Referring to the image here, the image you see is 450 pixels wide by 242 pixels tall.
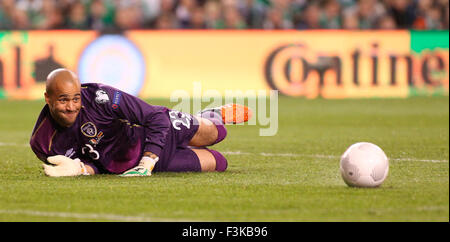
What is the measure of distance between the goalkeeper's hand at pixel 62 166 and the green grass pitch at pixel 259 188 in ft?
0.31

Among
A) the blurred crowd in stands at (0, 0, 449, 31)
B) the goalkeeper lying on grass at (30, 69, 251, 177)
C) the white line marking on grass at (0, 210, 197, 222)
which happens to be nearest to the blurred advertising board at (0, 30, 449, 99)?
the blurred crowd in stands at (0, 0, 449, 31)

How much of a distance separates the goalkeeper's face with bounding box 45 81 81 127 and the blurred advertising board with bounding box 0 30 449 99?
11.2m

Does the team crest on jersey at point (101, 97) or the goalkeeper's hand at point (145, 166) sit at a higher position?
the team crest on jersey at point (101, 97)

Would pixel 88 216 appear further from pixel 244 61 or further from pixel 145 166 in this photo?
pixel 244 61

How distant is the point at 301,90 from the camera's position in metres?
19.7

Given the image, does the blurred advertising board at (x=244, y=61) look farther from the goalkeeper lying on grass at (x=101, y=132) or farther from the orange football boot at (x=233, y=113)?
the goalkeeper lying on grass at (x=101, y=132)

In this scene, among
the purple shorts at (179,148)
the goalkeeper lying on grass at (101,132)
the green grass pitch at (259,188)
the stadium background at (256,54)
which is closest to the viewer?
the green grass pitch at (259,188)

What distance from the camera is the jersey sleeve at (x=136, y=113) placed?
26.3 feet

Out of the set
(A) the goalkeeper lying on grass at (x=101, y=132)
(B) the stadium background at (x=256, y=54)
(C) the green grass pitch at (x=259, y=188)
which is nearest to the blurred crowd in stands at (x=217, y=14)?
(B) the stadium background at (x=256, y=54)

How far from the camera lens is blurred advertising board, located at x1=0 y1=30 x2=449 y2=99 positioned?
19281 mm

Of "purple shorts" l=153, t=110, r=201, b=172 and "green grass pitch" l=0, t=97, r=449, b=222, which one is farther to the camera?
"purple shorts" l=153, t=110, r=201, b=172

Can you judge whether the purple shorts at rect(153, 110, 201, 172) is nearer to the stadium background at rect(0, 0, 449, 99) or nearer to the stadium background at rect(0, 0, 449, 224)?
the stadium background at rect(0, 0, 449, 224)
